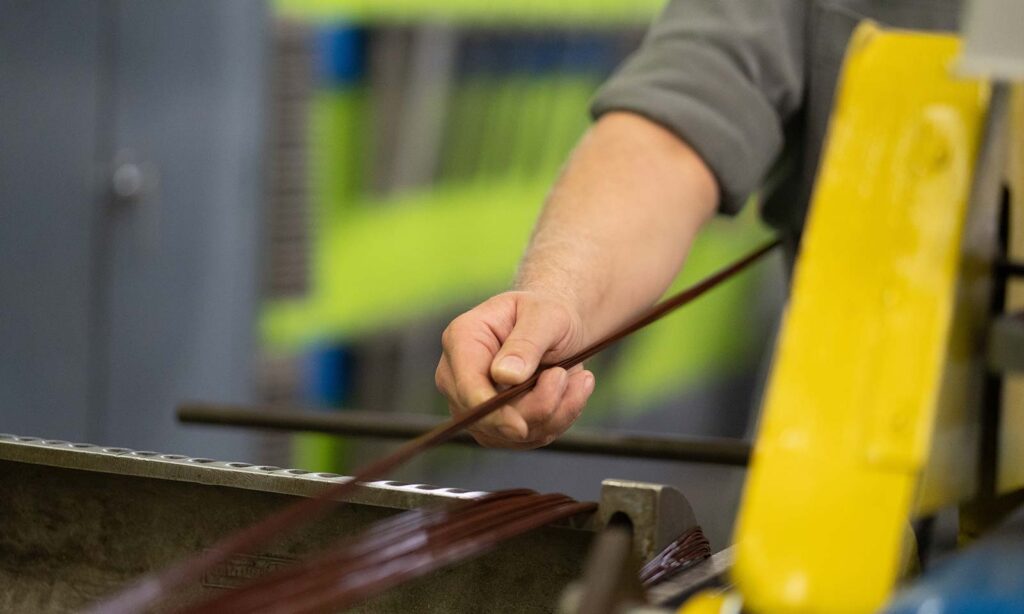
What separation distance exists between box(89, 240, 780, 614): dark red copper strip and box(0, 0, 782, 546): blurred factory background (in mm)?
829

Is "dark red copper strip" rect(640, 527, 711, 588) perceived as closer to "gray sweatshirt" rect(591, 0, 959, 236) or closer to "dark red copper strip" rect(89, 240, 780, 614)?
"dark red copper strip" rect(89, 240, 780, 614)

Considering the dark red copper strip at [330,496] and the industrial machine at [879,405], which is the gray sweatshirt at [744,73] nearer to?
the dark red copper strip at [330,496]

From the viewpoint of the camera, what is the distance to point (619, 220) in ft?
3.70

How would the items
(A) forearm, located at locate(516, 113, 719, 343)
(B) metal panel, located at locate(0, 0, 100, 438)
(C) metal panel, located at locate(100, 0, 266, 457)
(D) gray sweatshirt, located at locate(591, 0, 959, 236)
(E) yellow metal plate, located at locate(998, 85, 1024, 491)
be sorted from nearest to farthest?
(E) yellow metal plate, located at locate(998, 85, 1024, 491) < (A) forearm, located at locate(516, 113, 719, 343) < (D) gray sweatshirt, located at locate(591, 0, 959, 236) < (B) metal panel, located at locate(0, 0, 100, 438) < (C) metal panel, located at locate(100, 0, 266, 457)

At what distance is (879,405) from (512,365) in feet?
1.00

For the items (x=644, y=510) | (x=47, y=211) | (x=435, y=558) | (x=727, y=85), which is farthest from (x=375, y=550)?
(x=47, y=211)

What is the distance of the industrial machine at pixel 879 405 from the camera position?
0.55 metres

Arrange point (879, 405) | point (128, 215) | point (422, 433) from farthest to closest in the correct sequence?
point (128, 215) → point (422, 433) → point (879, 405)

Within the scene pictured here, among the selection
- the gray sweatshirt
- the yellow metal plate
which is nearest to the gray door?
the gray sweatshirt

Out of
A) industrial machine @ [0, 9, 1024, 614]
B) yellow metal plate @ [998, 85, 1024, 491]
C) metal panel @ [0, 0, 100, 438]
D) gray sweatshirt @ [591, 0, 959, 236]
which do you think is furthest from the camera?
metal panel @ [0, 0, 100, 438]

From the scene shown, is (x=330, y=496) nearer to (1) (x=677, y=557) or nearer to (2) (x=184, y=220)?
(1) (x=677, y=557)

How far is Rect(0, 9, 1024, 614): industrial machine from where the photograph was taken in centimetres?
55

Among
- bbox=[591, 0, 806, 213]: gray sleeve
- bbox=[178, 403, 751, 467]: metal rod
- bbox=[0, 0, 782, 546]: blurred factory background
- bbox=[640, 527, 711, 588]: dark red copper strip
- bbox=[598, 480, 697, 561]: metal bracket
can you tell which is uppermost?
bbox=[591, 0, 806, 213]: gray sleeve

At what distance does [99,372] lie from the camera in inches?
89.4
